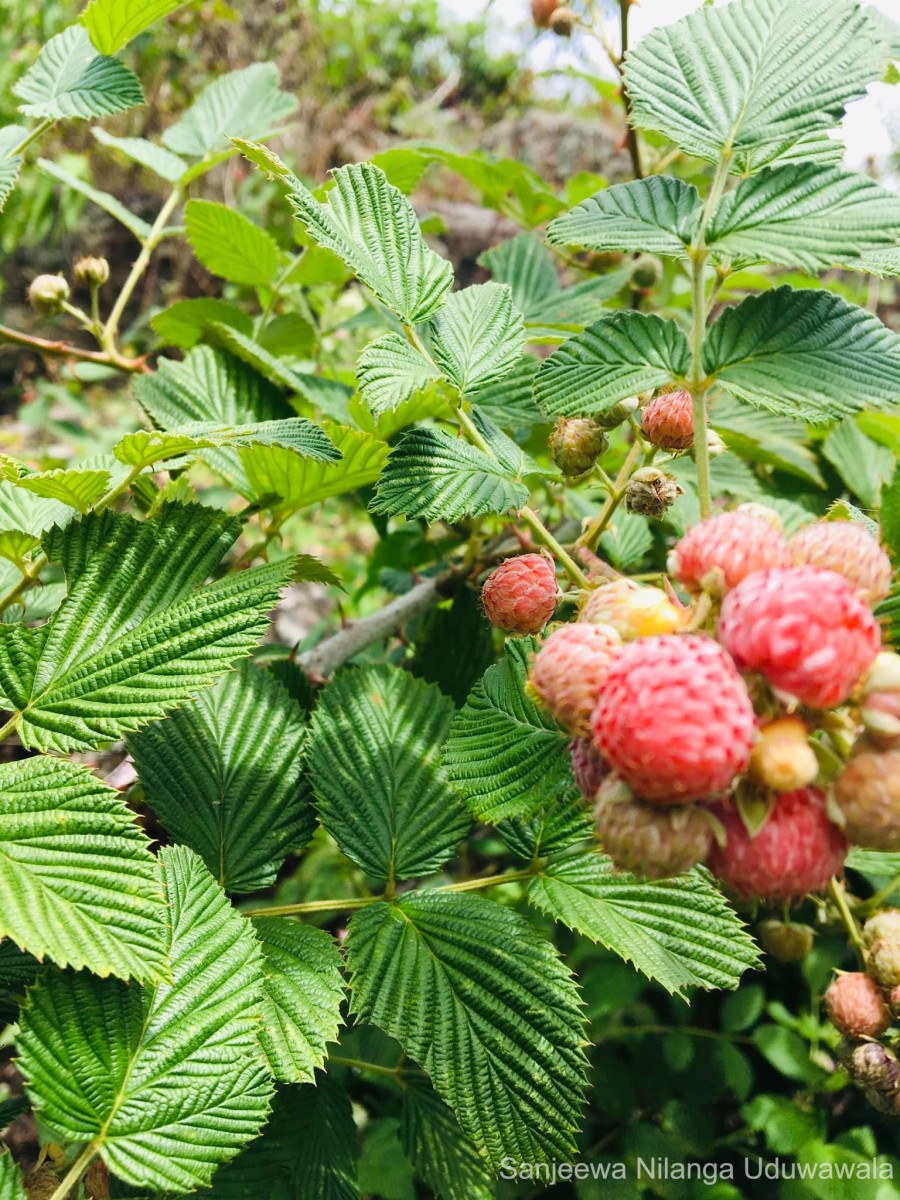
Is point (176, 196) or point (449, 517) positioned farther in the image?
point (176, 196)

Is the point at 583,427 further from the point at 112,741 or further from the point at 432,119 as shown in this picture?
the point at 432,119

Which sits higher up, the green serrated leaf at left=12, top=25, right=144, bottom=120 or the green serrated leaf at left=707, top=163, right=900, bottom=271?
the green serrated leaf at left=12, top=25, right=144, bottom=120

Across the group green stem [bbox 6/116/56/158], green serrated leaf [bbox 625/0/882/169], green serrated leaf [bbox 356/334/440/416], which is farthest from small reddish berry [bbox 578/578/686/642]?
green stem [bbox 6/116/56/158]

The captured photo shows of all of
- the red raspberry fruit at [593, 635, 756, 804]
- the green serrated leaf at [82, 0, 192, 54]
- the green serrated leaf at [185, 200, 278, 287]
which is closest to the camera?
the red raspberry fruit at [593, 635, 756, 804]

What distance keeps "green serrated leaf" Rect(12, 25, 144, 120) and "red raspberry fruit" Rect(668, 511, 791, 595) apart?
842 mm

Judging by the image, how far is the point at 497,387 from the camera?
925mm

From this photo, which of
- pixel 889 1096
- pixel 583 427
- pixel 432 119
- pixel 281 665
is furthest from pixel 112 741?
pixel 432 119

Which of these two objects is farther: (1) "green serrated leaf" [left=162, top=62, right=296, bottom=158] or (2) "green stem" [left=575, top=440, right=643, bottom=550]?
(1) "green serrated leaf" [left=162, top=62, right=296, bottom=158]

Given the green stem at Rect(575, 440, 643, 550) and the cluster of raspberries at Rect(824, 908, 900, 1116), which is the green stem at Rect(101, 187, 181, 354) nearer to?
the green stem at Rect(575, 440, 643, 550)

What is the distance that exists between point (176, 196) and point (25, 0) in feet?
15.0

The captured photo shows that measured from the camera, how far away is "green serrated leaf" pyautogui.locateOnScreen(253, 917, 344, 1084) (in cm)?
60

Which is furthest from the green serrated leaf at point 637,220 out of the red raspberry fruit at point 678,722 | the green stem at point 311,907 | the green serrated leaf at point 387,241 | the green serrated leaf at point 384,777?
the green stem at point 311,907

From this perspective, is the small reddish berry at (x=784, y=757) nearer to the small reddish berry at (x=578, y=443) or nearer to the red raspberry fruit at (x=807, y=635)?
the red raspberry fruit at (x=807, y=635)

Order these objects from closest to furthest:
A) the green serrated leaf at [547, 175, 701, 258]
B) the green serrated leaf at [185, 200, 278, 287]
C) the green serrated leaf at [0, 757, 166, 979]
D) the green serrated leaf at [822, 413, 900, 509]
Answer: the green serrated leaf at [0, 757, 166, 979] → the green serrated leaf at [547, 175, 701, 258] → the green serrated leaf at [185, 200, 278, 287] → the green serrated leaf at [822, 413, 900, 509]
